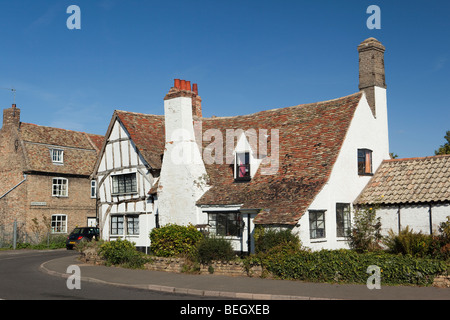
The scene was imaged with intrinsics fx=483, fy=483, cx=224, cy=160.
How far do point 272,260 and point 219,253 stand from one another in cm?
228

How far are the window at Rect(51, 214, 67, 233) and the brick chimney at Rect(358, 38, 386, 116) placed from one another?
2627 centimetres

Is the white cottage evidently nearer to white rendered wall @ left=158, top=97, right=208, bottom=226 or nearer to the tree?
white rendered wall @ left=158, top=97, right=208, bottom=226

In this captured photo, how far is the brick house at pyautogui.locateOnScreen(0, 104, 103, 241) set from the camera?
122 feet

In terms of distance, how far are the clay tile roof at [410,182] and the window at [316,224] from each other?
7.93ft

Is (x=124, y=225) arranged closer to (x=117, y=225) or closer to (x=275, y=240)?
(x=117, y=225)

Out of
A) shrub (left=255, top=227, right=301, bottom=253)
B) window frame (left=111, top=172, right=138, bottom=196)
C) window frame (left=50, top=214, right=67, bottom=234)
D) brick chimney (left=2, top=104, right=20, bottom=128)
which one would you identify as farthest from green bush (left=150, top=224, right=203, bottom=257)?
brick chimney (left=2, top=104, right=20, bottom=128)

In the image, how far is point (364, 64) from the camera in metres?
24.2

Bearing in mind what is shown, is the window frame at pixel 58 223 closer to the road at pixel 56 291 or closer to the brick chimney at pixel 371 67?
the road at pixel 56 291

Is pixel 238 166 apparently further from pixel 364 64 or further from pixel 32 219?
pixel 32 219

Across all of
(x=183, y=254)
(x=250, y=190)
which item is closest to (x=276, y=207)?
(x=250, y=190)

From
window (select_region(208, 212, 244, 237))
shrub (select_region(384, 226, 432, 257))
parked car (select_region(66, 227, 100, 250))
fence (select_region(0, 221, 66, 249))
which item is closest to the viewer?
shrub (select_region(384, 226, 432, 257))

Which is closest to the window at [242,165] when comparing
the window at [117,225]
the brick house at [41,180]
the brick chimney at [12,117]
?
the window at [117,225]
